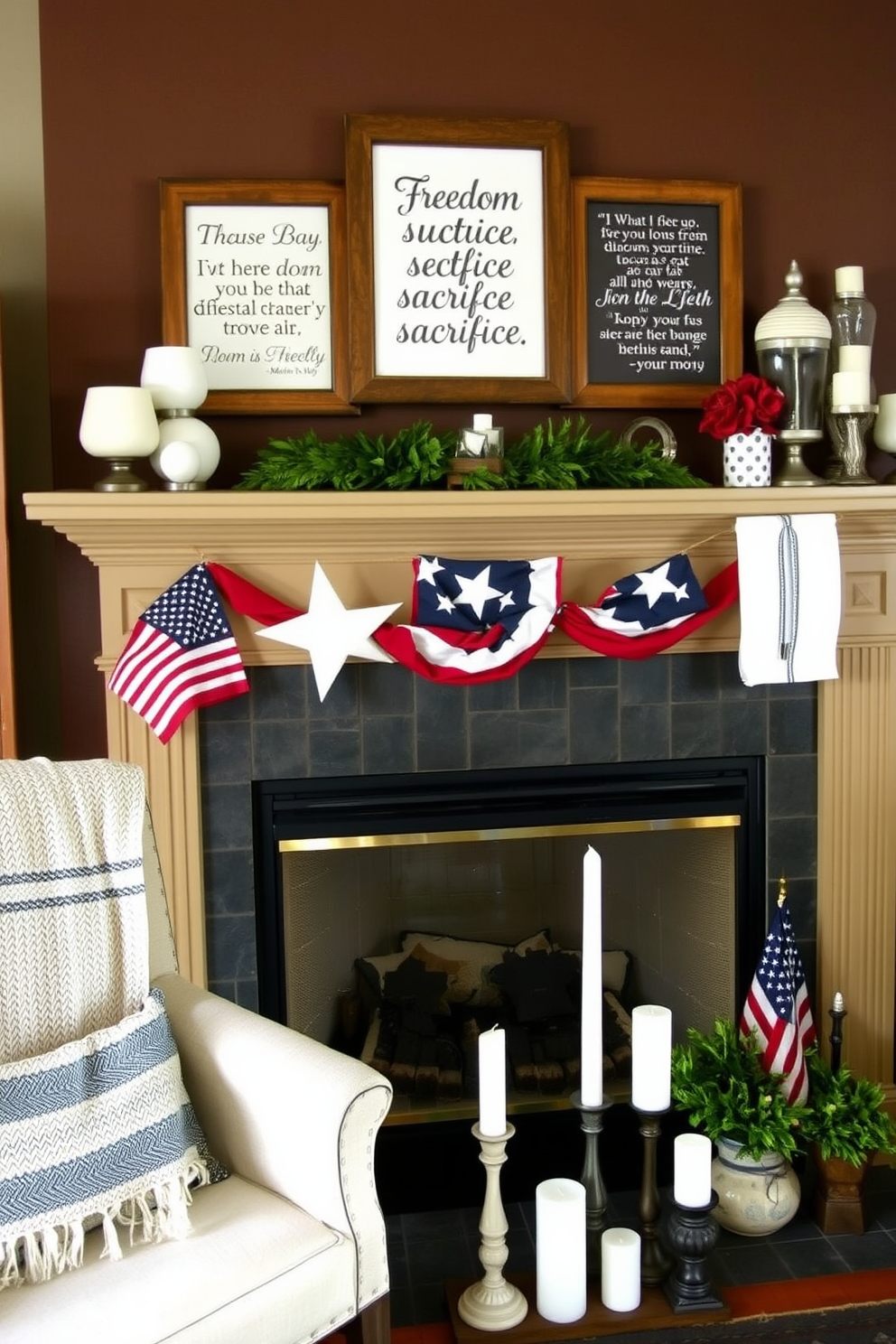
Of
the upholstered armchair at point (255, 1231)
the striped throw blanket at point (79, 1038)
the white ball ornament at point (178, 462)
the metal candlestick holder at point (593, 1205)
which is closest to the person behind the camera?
the upholstered armchair at point (255, 1231)

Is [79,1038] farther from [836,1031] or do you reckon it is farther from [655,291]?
[655,291]

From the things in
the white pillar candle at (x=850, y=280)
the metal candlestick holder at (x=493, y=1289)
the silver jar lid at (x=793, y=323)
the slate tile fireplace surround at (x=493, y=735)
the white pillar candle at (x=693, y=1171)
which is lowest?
the metal candlestick holder at (x=493, y=1289)

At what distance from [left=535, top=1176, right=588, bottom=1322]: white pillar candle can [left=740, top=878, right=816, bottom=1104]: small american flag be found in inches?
22.4

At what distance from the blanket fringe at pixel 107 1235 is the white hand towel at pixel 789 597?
1.39m

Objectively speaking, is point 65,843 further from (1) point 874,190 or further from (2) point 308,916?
(1) point 874,190

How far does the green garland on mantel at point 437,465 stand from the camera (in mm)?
2326

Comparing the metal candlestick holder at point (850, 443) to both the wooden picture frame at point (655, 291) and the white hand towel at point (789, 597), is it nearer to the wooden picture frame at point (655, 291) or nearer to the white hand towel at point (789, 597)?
the white hand towel at point (789, 597)

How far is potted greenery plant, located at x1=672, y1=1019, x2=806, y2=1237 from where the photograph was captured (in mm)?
2354

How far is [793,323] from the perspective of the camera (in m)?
2.46

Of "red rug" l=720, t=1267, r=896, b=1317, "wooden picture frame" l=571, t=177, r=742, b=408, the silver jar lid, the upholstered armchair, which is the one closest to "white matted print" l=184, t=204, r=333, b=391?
"wooden picture frame" l=571, t=177, r=742, b=408

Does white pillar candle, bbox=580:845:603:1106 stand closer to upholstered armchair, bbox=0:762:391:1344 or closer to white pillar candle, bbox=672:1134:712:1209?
white pillar candle, bbox=672:1134:712:1209

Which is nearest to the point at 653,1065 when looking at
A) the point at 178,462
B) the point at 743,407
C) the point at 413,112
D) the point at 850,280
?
the point at 743,407

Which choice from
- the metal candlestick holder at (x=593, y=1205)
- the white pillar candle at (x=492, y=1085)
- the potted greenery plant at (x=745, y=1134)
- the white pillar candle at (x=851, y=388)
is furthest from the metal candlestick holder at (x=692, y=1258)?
the white pillar candle at (x=851, y=388)

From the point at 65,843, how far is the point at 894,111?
218 centimetres
